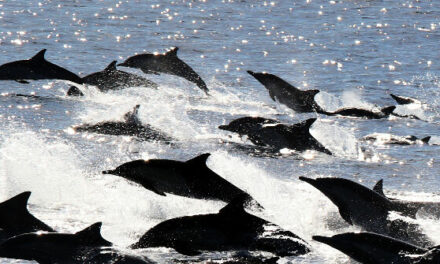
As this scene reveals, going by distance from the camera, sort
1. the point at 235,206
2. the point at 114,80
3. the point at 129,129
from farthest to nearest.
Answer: the point at 114,80, the point at 129,129, the point at 235,206

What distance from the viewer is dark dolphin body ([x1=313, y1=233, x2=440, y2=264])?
9555 millimetres

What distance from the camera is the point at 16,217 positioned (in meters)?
10.7

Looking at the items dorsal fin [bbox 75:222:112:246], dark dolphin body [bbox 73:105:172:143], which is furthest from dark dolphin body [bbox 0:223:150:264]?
dark dolphin body [bbox 73:105:172:143]

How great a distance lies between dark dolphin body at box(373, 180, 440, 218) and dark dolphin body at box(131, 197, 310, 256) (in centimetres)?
182

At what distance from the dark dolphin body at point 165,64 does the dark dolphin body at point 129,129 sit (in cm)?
492

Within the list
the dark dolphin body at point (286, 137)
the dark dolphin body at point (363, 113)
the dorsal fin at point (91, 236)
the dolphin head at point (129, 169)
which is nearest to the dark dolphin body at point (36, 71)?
the dark dolphin body at point (286, 137)

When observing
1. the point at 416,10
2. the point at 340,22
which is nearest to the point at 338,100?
the point at 340,22

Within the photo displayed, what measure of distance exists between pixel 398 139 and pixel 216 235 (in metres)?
8.63

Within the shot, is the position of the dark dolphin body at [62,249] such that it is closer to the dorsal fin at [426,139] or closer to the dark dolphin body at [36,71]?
the dorsal fin at [426,139]

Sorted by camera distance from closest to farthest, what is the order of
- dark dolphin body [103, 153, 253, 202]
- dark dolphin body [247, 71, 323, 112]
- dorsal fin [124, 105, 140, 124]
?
1. dark dolphin body [103, 153, 253, 202]
2. dorsal fin [124, 105, 140, 124]
3. dark dolphin body [247, 71, 323, 112]

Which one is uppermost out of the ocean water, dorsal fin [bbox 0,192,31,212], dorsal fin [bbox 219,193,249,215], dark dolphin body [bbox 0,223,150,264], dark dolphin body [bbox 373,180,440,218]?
dorsal fin [bbox 219,193,249,215]

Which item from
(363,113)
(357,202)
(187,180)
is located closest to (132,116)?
(363,113)

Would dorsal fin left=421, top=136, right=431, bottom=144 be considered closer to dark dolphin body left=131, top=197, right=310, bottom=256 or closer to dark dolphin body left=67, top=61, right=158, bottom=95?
dark dolphin body left=67, top=61, right=158, bottom=95

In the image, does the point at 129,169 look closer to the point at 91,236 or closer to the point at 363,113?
the point at 91,236
